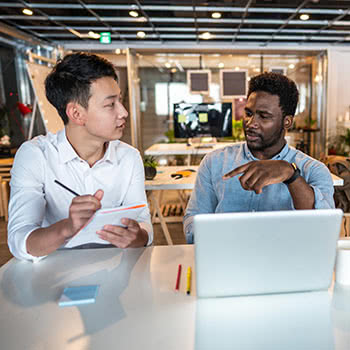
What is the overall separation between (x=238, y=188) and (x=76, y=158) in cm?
78

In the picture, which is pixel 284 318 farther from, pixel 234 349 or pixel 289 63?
pixel 289 63

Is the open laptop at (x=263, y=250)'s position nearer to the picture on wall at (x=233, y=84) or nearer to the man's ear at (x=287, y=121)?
the man's ear at (x=287, y=121)

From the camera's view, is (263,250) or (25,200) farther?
(25,200)

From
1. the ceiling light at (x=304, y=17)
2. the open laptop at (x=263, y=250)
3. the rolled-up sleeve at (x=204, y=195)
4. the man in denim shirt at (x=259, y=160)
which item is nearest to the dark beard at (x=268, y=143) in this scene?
the man in denim shirt at (x=259, y=160)

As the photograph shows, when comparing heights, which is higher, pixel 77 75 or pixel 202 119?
pixel 77 75

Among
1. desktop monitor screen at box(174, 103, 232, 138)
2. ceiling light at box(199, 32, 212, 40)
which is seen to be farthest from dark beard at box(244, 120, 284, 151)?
ceiling light at box(199, 32, 212, 40)

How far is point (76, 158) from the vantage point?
1.47 metres

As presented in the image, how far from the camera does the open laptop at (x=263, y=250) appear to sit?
2.58 feet

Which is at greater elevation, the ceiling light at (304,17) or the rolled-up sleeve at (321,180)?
the ceiling light at (304,17)

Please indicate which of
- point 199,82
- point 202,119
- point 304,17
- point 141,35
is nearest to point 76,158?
point 202,119

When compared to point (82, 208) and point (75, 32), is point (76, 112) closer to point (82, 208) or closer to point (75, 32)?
point (82, 208)

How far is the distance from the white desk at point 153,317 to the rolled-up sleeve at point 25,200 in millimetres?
150

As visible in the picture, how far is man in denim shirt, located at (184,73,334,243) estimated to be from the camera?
151cm

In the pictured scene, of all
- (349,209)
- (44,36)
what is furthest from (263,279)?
(44,36)
